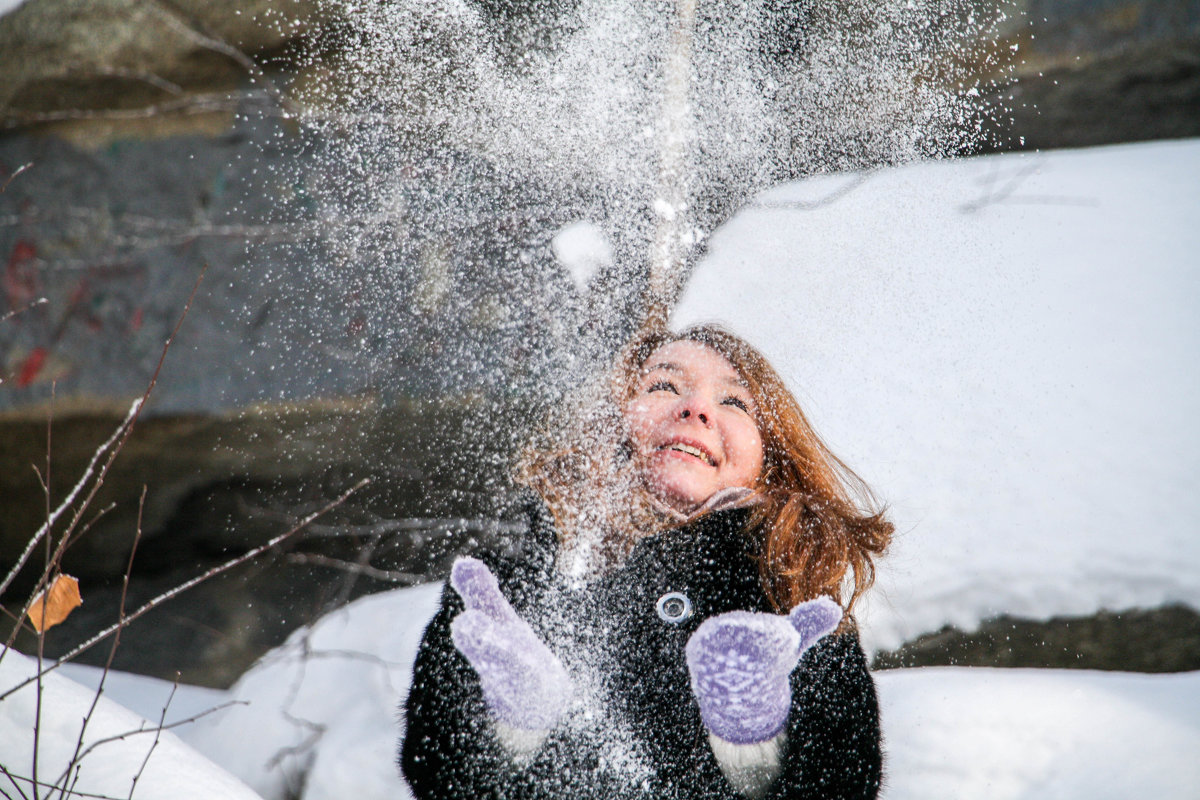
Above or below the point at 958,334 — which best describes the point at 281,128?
above

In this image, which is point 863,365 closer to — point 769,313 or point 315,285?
point 769,313

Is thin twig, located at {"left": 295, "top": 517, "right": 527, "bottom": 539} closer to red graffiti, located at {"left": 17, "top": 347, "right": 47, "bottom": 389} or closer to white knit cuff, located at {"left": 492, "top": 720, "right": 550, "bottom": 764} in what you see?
white knit cuff, located at {"left": 492, "top": 720, "right": 550, "bottom": 764}

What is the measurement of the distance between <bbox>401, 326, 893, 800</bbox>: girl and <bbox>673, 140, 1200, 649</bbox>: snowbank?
0.26 ft

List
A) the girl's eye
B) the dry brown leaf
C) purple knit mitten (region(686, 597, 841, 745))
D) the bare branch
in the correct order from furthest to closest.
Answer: the bare branch
the dry brown leaf
the girl's eye
purple knit mitten (region(686, 597, 841, 745))

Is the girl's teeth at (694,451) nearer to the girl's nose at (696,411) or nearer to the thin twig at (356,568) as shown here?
the girl's nose at (696,411)

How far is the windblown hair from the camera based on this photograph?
25.1 inches

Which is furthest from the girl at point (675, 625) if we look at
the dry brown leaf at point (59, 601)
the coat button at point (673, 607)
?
the dry brown leaf at point (59, 601)

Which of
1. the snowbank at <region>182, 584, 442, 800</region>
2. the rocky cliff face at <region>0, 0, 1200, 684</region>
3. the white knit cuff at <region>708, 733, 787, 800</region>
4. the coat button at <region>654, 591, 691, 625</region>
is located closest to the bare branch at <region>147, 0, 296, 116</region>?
the rocky cliff face at <region>0, 0, 1200, 684</region>

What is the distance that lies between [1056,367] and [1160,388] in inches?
4.5

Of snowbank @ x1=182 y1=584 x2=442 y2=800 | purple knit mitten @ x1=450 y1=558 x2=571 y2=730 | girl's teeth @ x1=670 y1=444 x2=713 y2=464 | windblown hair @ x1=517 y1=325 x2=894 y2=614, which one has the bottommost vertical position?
snowbank @ x1=182 y1=584 x2=442 y2=800

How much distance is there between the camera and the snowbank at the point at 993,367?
0.74 meters

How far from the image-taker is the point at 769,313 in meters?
0.75

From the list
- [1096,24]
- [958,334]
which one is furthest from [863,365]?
[1096,24]

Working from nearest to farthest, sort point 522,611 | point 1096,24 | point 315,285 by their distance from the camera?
point 522,611 → point 1096,24 → point 315,285
